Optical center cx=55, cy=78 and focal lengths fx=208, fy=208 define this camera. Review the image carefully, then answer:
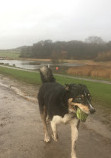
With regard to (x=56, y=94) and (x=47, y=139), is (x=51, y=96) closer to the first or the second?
(x=56, y=94)

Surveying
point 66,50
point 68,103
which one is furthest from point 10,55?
point 68,103

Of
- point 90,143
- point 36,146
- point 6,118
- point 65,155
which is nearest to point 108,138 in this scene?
point 90,143

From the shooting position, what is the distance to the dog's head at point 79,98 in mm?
4621

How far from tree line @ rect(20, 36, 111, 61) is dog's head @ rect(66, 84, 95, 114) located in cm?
6654

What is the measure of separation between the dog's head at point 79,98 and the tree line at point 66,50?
218 feet

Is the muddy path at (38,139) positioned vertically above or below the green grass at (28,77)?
below

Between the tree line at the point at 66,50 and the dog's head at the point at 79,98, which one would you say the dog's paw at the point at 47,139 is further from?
the tree line at the point at 66,50

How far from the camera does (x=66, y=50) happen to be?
86.6 metres

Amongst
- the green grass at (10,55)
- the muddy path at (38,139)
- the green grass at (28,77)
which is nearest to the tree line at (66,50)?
the green grass at (10,55)

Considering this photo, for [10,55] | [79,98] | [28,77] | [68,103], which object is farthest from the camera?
[10,55]

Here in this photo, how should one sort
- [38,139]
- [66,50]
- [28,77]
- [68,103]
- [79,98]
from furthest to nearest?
[66,50] → [28,77] → [38,139] → [68,103] → [79,98]

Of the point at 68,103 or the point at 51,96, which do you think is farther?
the point at 51,96

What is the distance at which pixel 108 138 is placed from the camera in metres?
6.77

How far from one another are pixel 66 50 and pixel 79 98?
272 ft
